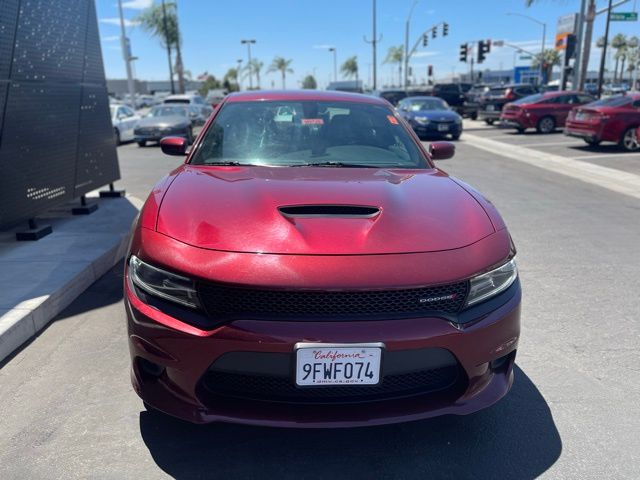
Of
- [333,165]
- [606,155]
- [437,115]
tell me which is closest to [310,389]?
[333,165]

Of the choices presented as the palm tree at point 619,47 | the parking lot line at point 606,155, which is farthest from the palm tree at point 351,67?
the parking lot line at point 606,155

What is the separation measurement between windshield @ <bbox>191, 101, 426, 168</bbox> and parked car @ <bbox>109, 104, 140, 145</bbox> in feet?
51.9

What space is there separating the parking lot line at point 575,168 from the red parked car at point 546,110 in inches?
134

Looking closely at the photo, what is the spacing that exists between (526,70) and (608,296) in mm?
98483

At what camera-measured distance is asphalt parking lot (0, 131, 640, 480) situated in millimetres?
2379

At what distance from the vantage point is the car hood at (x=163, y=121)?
17.6m

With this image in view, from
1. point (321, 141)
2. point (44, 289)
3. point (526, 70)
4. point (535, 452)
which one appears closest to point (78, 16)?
point (44, 289)

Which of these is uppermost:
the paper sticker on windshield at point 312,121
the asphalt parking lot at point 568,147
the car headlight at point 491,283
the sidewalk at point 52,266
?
the paper sticker on windshield at point 312,121

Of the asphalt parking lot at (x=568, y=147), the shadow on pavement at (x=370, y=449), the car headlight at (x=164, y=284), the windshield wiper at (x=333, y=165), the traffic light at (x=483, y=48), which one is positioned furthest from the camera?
the traffic light at (x=483, y=48)

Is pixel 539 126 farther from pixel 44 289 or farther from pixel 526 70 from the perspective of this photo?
pixel 526 70

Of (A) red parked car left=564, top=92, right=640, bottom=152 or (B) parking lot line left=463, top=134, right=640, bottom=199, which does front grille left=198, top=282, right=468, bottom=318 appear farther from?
(A) red parked car left=564, top=92, right=640, bottom=152

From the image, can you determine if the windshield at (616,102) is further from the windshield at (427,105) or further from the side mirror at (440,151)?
the side mirror at (440,151)

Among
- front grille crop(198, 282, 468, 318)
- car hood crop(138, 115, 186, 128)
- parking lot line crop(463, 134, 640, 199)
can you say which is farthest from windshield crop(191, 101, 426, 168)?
car hood crop(138, 115, 186, 128)

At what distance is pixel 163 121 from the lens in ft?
58.3
